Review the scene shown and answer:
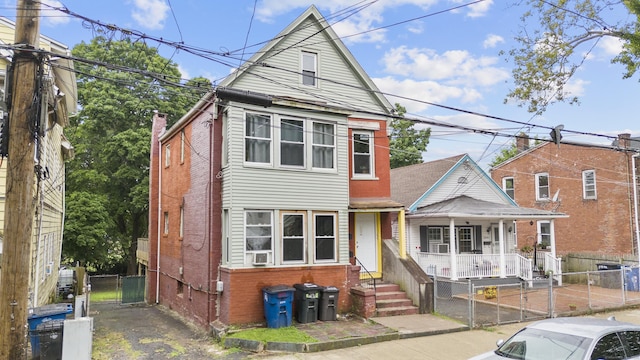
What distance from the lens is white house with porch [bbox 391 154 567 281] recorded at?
62.7ft

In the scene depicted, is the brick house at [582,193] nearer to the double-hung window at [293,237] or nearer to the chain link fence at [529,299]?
the chain link fence at [529,299]

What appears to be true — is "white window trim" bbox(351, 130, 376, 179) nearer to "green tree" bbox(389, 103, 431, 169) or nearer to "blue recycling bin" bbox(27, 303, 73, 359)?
"blue recycling bin" bbox(27, 303, 73, 359)

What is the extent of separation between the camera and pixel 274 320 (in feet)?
39.5

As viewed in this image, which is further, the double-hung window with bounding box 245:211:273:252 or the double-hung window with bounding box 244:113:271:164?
the double-hung window with bounding box 244:113:271:164

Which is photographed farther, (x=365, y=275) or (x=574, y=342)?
(x=365, y=275)

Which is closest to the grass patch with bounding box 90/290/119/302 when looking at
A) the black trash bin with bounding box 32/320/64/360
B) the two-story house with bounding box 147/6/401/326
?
the two-story house with bounding box 147/6/401/326

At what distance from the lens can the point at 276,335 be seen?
11.1m

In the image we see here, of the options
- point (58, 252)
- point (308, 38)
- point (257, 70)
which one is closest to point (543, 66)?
point (308, 38)

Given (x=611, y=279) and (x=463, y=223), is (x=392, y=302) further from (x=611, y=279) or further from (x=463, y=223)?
(x=611, y=279)

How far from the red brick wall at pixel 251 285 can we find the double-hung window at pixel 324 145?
3295 mm

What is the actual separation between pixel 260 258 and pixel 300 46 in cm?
690

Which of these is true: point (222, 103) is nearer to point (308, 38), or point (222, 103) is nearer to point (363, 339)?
point (308, 38)

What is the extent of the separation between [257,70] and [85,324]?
27.8ft

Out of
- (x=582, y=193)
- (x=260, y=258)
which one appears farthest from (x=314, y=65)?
(x=582, y=193)
